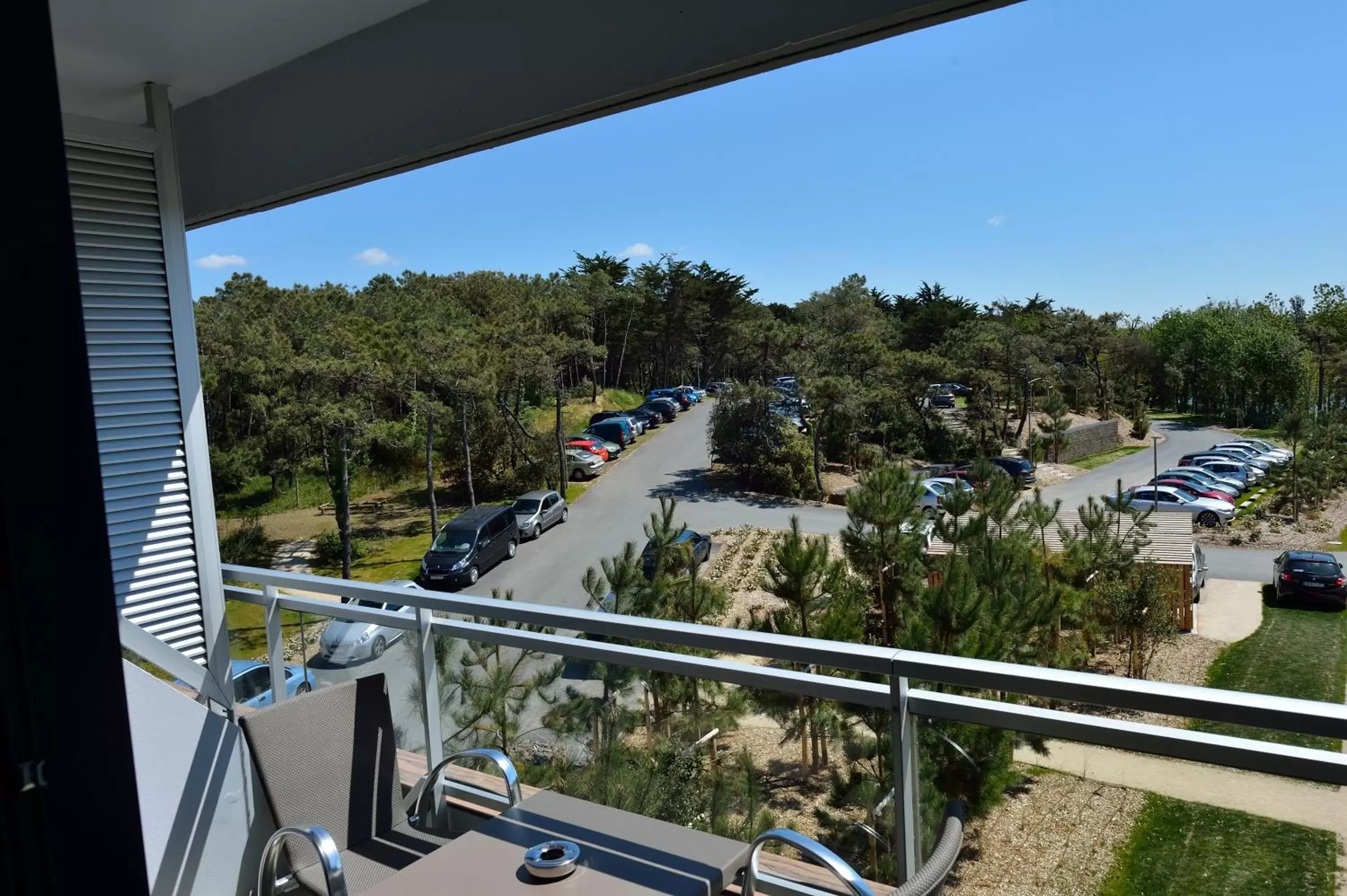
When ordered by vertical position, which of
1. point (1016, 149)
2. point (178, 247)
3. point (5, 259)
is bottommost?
point (5, 259)

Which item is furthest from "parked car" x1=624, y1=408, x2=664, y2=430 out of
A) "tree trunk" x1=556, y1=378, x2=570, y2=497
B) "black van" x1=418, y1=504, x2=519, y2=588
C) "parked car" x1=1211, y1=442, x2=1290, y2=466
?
"parked car" x1=1211, y1=442, x2=1290, y2=466

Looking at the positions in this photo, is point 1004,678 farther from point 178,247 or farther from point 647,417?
point 647,417

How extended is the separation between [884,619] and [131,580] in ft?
36.2

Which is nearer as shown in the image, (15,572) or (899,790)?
(15,572)

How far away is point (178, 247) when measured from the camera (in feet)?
9.91

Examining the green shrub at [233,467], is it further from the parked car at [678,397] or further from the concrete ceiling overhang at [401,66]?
the concrete ceiling overhang at [401,66]

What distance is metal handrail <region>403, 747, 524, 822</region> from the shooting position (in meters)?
2.20

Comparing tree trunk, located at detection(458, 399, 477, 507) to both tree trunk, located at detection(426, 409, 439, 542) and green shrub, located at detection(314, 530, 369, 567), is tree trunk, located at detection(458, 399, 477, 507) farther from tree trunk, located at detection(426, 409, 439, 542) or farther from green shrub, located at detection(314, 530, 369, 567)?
green shrub, located at detection(314, 530, 369, 567)

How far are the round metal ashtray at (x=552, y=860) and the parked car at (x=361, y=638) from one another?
1148 millimetres

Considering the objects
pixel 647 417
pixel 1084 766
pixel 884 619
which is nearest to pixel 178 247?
pixel 1084 766

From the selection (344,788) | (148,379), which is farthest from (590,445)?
(344,788)

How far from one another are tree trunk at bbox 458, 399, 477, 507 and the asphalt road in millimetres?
2952

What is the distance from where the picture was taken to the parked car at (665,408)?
128ft

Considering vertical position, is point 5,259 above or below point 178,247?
below
